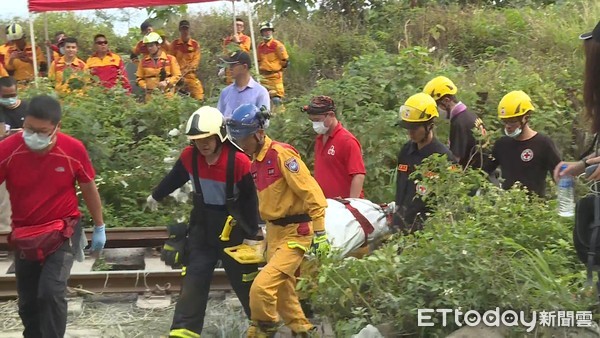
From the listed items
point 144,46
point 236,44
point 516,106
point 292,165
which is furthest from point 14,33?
point 292,165

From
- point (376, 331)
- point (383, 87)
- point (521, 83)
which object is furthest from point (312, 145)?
point (376, 331)

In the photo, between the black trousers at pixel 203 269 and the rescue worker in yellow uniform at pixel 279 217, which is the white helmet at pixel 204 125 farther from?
the black trousers at pixel 203 269

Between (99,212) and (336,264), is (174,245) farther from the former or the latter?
(336,264)

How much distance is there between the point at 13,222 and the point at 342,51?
12143 mm

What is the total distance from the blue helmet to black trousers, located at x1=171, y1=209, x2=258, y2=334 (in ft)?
1.96

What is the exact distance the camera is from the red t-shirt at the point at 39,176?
20.0ft

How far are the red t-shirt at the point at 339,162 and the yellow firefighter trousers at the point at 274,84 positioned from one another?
634 centimetres

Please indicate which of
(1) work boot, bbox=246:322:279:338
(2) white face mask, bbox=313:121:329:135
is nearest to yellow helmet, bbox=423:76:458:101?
(2) white face mask, bbox=313:121:329:135

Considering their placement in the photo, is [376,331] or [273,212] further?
[273,212]

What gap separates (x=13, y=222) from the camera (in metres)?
6.25

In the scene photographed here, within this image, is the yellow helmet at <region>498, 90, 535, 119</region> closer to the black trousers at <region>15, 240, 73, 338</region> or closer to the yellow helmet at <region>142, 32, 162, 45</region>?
the black trousers at <region>15, 240, 73, 338</region>

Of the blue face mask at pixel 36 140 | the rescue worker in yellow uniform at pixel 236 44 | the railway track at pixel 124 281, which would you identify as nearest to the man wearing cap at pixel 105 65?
the rescue worker in yellow uniform at pixel 236 44

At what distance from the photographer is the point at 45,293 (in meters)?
6.06

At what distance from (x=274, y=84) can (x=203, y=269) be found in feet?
27.5
